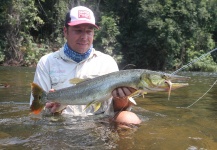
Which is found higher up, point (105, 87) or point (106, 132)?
point (105, 87)

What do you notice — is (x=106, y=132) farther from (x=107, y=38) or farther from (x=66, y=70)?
(x=107, y=38)

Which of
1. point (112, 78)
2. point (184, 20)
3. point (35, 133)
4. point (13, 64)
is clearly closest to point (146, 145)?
point (112, 78)

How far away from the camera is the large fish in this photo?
142 inches

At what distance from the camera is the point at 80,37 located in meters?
4.48

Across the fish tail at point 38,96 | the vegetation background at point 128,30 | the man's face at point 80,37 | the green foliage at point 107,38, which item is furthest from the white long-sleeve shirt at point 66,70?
the green foliage at point 107,38

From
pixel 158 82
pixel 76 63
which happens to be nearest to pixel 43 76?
pixel 76 63

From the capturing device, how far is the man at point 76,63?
14.7ft

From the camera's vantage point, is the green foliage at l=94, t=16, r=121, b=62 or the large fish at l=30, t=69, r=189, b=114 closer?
the large fish at l=30, t=69, r=189, b=114

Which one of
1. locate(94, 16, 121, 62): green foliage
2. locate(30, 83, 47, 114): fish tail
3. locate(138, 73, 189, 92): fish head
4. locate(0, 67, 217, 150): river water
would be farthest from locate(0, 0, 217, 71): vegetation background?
locate(138, 73, 189, 92): fish head

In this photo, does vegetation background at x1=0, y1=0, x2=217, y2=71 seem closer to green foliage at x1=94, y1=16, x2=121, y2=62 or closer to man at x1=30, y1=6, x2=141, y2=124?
green foliage at x1=94, y1=16, x2=121, y2=62

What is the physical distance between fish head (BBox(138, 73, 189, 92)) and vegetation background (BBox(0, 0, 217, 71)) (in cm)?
2471

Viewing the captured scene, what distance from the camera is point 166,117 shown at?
5766mm

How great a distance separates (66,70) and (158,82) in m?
1.52

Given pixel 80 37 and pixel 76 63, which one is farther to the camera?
pixel 76 63
